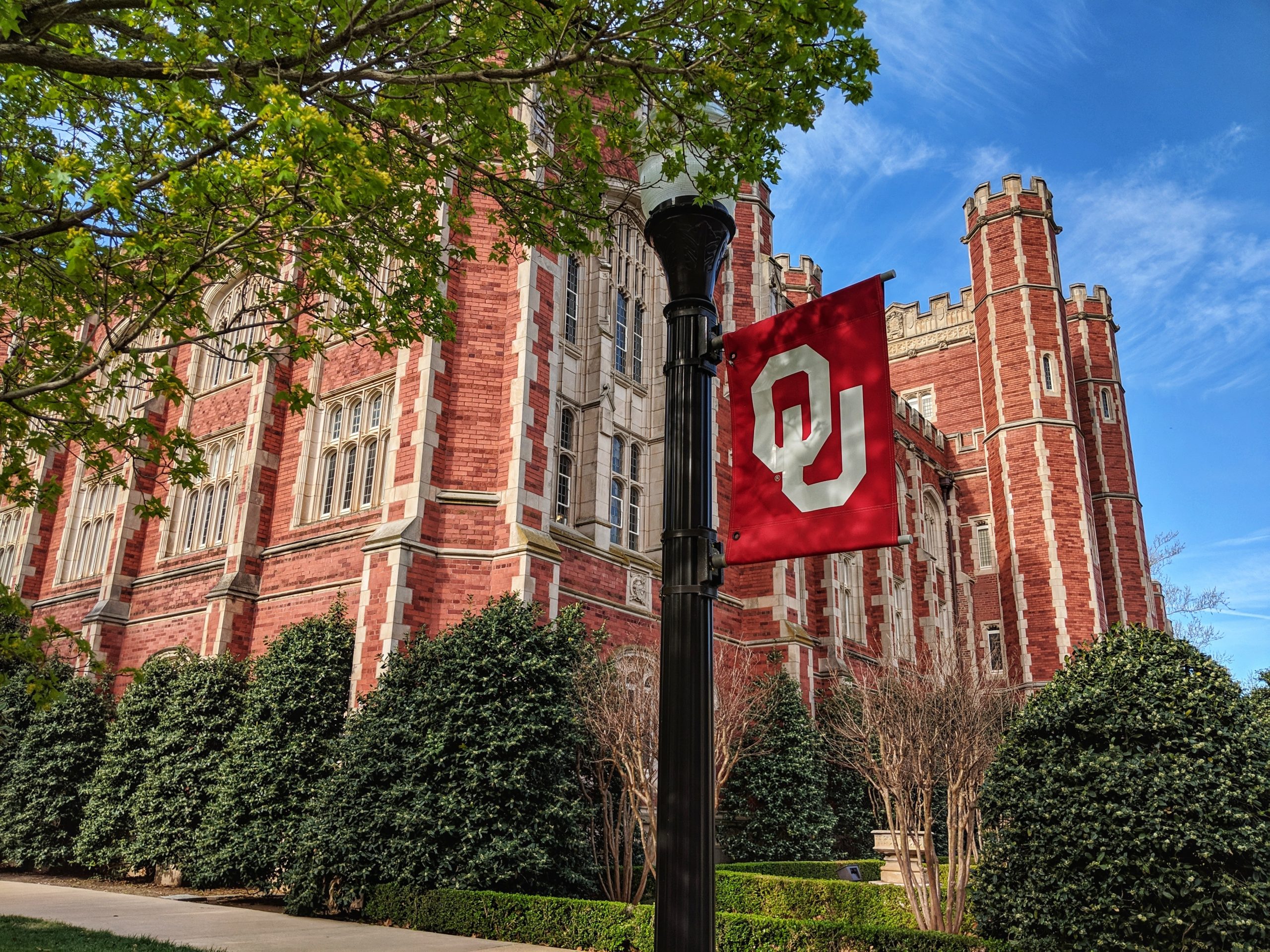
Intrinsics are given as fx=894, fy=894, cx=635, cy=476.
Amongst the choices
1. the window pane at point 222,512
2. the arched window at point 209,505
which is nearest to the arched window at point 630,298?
the arched window at point 209,505

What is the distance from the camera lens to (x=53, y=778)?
1678 centimetres

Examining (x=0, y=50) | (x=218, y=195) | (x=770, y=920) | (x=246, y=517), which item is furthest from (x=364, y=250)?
(x=246, y=517)

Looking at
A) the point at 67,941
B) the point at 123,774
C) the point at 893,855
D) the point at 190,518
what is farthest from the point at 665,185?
the point at 190,518

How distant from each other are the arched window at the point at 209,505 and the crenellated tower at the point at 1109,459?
27.9 meters

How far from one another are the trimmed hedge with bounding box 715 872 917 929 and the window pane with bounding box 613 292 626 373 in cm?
965

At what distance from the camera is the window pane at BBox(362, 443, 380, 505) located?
1609 cm

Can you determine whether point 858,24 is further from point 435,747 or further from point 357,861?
point 357,861

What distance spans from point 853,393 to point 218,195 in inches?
193

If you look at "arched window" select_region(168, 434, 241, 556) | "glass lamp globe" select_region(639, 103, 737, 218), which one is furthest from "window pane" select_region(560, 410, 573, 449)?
"glass lamp globe" select_region(639, 103, 737, 218)

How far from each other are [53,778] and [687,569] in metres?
18.5

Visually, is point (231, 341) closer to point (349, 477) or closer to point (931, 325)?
point (349, 477)

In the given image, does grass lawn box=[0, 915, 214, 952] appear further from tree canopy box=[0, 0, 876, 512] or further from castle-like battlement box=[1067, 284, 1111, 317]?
castle-like battlement box=[1067, 284, 1111, 317]

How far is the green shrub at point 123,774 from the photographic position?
603 inches

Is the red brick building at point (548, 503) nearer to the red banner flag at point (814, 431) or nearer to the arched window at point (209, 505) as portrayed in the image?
the arched window at point (209, 505)
